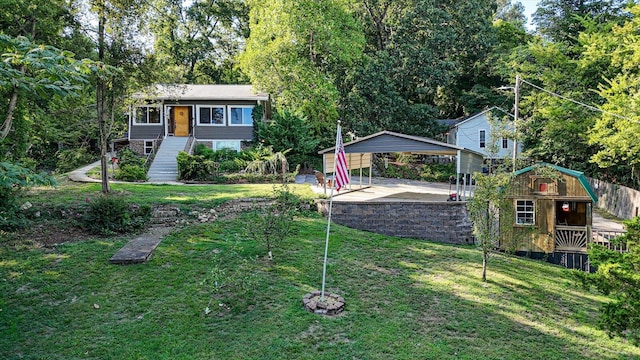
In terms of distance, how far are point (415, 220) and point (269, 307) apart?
25.7 ft

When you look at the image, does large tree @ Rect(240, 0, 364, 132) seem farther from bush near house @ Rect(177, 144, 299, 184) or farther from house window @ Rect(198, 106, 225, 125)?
bush near house @ Rect(177, 144, 299, 184)

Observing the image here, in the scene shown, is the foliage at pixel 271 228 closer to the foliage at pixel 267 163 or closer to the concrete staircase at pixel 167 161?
the foliage at pixel 267 163

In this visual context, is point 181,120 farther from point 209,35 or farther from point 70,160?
point 209,35

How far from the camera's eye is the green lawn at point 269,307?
685 centimetres

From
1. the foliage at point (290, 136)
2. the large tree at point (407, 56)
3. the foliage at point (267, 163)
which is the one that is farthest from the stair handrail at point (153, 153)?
the large tree at point (407, 56)

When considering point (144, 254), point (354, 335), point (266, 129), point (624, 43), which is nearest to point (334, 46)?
point (266, 129)

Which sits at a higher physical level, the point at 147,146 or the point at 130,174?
the point at 147,146

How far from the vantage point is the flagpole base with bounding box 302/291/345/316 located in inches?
316

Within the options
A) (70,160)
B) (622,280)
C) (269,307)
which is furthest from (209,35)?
(622,280)

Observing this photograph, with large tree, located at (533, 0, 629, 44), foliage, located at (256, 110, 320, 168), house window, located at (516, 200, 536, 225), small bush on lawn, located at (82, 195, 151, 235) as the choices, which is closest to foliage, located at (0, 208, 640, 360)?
small bush on lawn, located at (82, 195, 151, 235)

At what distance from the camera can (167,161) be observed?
2256 cm

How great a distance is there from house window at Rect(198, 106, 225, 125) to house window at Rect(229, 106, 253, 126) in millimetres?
570

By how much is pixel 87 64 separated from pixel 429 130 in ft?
89.8

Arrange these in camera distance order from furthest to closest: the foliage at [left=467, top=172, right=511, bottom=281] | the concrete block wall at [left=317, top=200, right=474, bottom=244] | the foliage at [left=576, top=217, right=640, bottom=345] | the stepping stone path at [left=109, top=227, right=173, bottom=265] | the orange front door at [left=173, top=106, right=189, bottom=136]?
the orange front door at [left=173, top=106, right=189, bottom=136] < the concrete block wall at [left=317, top=200, right=474, bottom=244] < the foliage at [left=467, top=172, right=511, bottom=281] < the stepping stone path at [left=109, top=227, right=173, bottom=265] < the foliage at [left=576, top=217, right=640, bottom=345]
